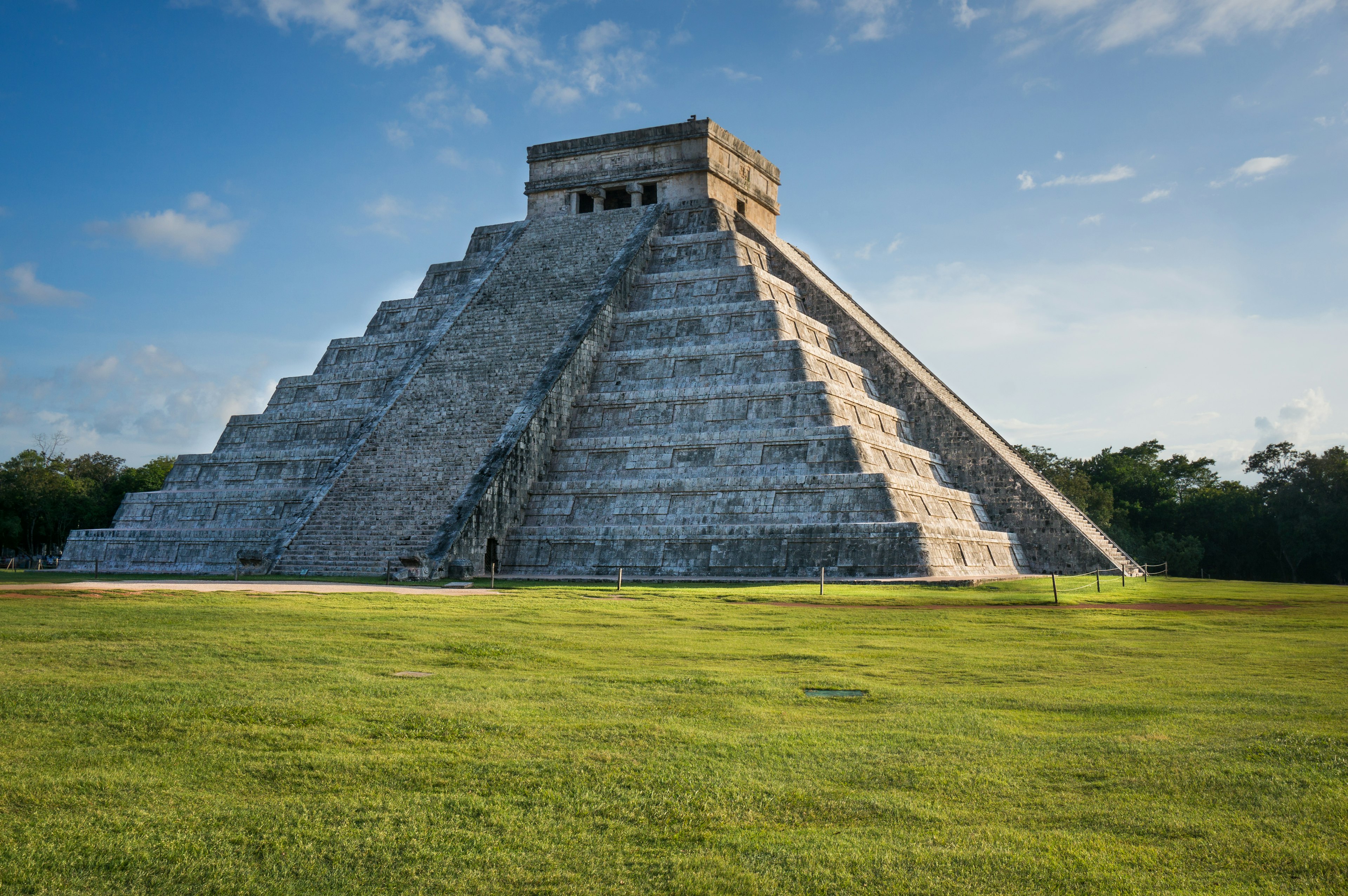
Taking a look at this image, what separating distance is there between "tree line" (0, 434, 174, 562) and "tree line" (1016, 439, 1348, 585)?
1657 inches

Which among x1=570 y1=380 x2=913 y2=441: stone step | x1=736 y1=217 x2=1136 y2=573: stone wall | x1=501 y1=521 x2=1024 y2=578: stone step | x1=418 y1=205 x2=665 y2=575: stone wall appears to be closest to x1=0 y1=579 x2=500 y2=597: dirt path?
x1=418 y1=205 x2=665 y2=575: stone wall

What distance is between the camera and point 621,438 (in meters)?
25.0

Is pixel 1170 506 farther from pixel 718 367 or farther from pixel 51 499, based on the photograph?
pixel 51 499

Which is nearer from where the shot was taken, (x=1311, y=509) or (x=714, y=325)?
(x=714, y=325)

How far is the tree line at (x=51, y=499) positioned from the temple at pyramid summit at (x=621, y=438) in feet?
82.4

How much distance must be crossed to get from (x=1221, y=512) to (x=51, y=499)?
183 ft

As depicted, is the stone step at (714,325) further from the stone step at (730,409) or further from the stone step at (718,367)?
the stone step at (730,409)

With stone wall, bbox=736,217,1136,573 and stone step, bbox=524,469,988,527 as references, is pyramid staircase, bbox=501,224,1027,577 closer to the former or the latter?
stone step, bbox=524,469,988,527

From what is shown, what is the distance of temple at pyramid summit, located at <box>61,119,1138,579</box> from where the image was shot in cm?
2250

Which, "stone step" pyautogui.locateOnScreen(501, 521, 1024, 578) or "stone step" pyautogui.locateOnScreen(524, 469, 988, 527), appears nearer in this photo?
"stone step" pyautogui.locateOnScreen(501, 521, 1024, 578)

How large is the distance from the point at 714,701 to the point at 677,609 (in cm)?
759

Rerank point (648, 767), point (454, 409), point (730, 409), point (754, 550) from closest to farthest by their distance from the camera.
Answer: point (648, 767), point (754, 550), point (730, 409), point (454, 409)

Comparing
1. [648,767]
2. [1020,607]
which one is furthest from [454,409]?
[648,767]

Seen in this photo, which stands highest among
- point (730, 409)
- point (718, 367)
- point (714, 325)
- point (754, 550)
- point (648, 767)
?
point (714, 325)
